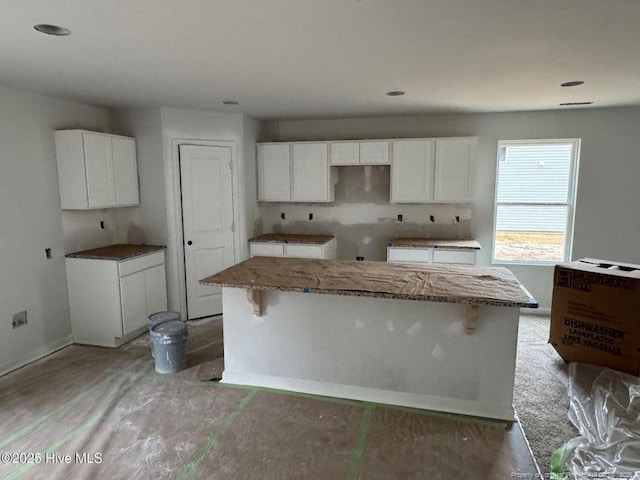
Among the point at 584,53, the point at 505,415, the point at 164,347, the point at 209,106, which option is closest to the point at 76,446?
the point at 164,347

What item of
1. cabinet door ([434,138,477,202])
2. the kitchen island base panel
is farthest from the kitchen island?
cabinet door ([434,138,477,202])

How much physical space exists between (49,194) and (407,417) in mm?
3720

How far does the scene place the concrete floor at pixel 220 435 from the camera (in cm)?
223

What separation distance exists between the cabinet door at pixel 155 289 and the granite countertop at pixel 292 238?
114 cm

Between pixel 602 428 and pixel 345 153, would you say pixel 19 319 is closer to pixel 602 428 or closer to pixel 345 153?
pixel 345 153

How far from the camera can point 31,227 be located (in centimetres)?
355

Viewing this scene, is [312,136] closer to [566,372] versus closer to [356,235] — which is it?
[356,235]

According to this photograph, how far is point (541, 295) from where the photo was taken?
4859 millimetres

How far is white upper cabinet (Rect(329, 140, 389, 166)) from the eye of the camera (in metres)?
4.81

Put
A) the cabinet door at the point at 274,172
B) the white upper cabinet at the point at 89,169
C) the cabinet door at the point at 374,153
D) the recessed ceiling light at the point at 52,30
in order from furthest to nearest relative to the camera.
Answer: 1. the cabinet door at the point at 274,172
2. the cabinet door at the point at 374,153
3. the white upper cabinet at the point at 89,169
4. the recessed ceiling light at the point at 52,30

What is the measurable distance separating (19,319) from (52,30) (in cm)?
259

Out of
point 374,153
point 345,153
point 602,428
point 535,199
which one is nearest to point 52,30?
point 345,153

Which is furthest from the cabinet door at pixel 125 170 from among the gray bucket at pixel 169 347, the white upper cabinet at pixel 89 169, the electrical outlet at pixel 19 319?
the gray bucket at pixel 169 347

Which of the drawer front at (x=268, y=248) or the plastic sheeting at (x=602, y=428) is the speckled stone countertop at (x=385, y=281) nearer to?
the plastic sheeting at (x=602, y=428)
